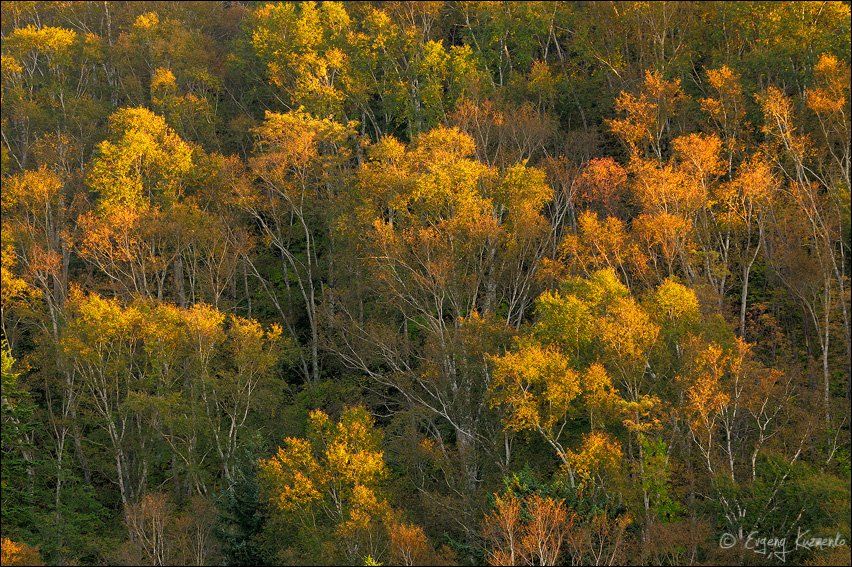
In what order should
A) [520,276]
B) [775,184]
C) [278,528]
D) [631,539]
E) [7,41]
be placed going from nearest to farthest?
1. [631,539]
2. [278,528]
3. [775,184]
4. [520,276]
5. [7,41]

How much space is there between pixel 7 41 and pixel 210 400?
127 ft

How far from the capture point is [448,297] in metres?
60.1

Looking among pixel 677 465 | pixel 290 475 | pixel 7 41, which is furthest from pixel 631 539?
pixel 7 41

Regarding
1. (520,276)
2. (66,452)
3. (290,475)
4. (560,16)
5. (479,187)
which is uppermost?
(560,16)

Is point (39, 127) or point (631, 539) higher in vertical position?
point (39, 127)

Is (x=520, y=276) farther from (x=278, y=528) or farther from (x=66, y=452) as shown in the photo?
(x=66, y=452)

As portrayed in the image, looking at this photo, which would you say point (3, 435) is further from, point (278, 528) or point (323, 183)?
point (323, 183)

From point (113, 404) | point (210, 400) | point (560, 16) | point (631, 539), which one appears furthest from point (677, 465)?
point (560, 16)

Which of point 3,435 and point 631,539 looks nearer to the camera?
point 631,539

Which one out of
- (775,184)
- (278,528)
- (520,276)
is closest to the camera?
(278,528)

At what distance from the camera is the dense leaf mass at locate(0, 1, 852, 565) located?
160ft

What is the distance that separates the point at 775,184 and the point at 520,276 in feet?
44.2

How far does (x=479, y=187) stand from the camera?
199ft

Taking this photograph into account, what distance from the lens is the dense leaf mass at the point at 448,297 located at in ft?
160
